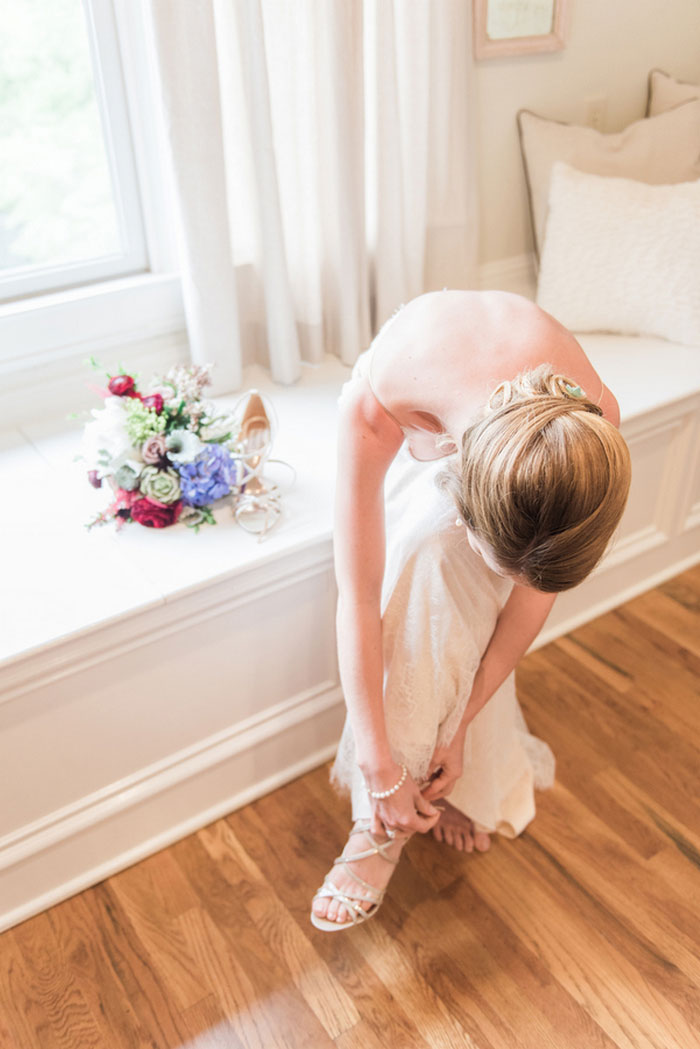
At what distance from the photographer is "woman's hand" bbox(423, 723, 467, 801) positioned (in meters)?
1.36

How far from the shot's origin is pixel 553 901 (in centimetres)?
141

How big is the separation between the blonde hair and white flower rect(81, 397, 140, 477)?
0.64m

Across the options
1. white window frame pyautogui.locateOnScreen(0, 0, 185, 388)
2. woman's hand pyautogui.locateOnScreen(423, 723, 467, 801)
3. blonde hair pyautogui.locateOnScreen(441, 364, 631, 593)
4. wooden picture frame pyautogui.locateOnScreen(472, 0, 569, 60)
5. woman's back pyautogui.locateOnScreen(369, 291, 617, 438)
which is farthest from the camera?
wooden picture frame pyautogui.locateOnScreen(472, 0, 569, 60)

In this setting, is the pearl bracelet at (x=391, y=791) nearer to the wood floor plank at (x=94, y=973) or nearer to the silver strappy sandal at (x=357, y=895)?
the silver strappy sandal at (x=357, y=895)

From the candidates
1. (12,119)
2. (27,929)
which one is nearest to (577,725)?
(27,929)

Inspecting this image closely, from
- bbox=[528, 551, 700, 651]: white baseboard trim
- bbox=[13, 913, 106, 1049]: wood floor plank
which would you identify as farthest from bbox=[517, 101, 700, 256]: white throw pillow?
bbox=[13, 913, 106, 1049]: wood floor plank

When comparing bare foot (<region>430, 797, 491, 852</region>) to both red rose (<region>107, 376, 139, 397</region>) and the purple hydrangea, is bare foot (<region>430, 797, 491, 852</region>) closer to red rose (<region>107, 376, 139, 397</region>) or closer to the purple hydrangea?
the purple hydrangea

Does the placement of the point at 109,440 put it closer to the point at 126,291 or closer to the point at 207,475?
the point at 207,475

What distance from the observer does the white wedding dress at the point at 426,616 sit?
1.27 m

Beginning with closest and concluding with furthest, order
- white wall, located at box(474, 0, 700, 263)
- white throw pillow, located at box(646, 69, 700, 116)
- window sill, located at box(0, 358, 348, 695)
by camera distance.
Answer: window sill, located at box(0, 358, 348, 695)
white wall, located at box(474, 0, 700, 263)
white throw pillow, located at box(646, 69, 700, 116)

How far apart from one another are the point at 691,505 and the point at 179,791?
4.24ft

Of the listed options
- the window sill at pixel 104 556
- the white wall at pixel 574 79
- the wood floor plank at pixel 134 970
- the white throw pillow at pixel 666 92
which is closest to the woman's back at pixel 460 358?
the window sill at pixel 104 556

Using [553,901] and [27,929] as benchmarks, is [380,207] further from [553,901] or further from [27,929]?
[27,929]

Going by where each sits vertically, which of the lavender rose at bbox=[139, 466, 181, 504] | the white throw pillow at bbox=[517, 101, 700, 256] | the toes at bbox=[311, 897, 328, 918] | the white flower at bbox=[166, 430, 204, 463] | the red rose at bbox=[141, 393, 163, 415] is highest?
the white throw pillow at bbox=[517, 101, 700, 256]
